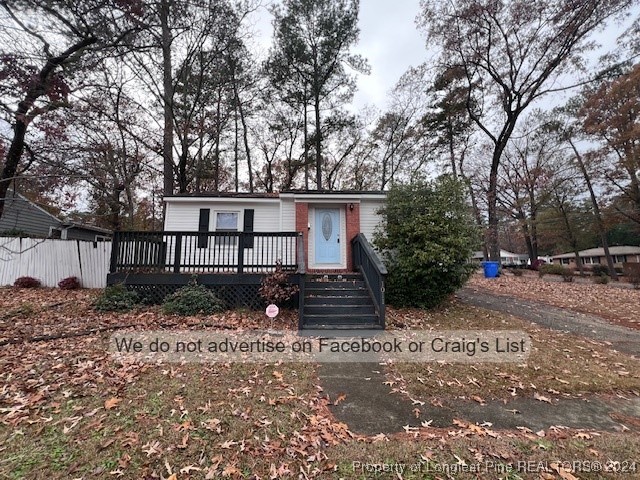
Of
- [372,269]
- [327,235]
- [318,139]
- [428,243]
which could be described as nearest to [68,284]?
[327,235]

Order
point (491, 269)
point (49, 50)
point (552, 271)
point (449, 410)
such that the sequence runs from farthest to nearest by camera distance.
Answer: point (552, 271), point (491, 269), point (49, 50), point (449, 410)

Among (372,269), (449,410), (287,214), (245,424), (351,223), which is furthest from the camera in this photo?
(287,214)

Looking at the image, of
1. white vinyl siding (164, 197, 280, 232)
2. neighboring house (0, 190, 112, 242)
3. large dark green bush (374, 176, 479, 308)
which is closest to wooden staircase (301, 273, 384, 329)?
large dark green bush (374, 176, 479, 308)

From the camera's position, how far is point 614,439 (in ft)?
9.15

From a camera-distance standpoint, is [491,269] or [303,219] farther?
[491,269]

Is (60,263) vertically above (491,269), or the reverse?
(60,263)

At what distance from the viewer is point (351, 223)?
9.53 meters

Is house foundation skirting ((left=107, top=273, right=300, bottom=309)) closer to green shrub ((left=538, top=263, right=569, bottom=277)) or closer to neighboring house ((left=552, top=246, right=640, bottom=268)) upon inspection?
green shrub ((left=538, top=263, right=569, bottom=277))

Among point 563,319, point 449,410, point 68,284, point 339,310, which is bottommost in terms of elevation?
point 449,410

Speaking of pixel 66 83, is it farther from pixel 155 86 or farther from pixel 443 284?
pixel 443 284

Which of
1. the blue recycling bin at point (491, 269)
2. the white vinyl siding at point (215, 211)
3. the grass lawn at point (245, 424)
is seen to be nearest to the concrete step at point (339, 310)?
the grass lawn at point (245, 424)

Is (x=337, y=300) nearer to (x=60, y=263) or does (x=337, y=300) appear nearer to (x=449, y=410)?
(x=449, y=410)

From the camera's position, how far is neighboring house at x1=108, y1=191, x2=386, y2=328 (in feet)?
21.8

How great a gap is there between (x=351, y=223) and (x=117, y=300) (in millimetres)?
6838
